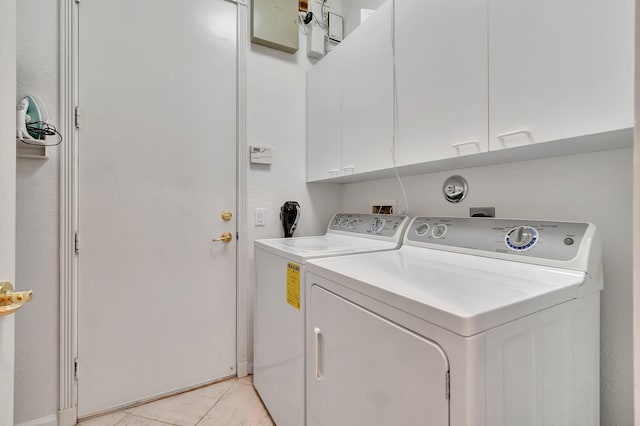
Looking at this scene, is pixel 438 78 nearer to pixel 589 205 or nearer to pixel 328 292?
pixel 589 205

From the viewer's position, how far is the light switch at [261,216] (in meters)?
1.98

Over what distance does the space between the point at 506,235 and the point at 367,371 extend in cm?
73

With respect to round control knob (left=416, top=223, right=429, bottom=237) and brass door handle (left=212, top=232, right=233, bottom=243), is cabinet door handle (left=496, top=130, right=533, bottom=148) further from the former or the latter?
brass door handle (left=212, top=232, right=233, bottom=243)

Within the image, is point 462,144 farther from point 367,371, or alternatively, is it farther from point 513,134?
point 367,371

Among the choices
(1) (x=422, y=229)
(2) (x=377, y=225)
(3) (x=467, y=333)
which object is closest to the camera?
(3) (x=467, y=333)

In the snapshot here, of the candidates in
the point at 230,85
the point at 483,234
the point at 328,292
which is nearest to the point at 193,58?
the point at 230,85

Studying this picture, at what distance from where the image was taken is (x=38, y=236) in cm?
142

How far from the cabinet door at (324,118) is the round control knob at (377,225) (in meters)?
0.38

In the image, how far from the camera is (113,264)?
1581 millimetres

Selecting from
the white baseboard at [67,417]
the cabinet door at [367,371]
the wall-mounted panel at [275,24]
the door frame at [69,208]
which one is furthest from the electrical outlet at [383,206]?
the white baseboard at [67,417]

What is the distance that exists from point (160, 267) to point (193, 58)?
4.34 feet

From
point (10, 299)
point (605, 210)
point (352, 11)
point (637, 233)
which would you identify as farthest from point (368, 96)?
point (10, 299)

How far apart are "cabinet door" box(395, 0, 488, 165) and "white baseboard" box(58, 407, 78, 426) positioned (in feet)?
6.96

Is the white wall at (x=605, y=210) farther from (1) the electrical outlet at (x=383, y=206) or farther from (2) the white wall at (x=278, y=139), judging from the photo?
(2) the white wall at (x=278, y=139)
